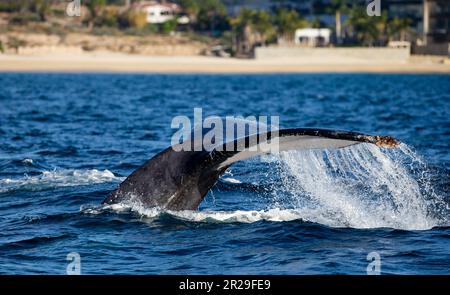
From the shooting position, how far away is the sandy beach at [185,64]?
89125 millimetres

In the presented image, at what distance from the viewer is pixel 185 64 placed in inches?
3686

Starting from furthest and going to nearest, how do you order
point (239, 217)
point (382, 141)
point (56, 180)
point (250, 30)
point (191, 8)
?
point (191, 8)
point (250, 30)
point (56, 180)
point (239, 217)
point (382, 141)

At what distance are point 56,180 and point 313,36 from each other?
97.8 m

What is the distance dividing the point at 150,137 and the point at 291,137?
15.4 meters

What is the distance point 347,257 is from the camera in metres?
9.59

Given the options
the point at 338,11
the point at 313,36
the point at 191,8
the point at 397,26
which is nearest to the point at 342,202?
the point at 397,26

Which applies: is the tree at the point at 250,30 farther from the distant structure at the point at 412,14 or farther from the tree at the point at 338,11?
the tree at the point at 338,11

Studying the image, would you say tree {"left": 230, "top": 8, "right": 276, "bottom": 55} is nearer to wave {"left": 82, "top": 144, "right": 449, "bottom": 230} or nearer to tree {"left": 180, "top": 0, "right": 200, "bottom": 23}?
tree {"left": 180, "top": 0, "right": 200, "bottom": 23}

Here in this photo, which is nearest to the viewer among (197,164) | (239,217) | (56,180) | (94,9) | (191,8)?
(197,164)

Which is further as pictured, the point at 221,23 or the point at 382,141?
the point at 221,23

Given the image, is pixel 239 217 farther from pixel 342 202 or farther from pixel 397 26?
pixel 397 26

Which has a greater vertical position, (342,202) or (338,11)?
(338,11)

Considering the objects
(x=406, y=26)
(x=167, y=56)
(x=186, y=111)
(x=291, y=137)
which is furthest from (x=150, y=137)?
(x=406, y=26)
